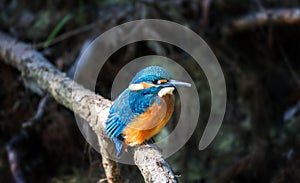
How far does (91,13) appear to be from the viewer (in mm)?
4969

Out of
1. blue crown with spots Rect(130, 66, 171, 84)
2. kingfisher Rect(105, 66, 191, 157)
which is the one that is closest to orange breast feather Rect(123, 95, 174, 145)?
kingfisher Rect(105, 66, 191, 157)

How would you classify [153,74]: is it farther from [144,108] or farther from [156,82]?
[144,108]

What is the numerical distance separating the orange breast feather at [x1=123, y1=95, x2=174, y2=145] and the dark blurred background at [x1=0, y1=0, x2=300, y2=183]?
1369mm

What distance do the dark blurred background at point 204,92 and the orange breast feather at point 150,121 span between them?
53.9 inches

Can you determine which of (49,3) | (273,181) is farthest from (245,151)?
(49,3)

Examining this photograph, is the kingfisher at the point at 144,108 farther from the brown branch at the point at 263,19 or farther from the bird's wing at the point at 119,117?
the brown branch at the point at 263,19

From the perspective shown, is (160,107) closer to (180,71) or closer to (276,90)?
(180,71)

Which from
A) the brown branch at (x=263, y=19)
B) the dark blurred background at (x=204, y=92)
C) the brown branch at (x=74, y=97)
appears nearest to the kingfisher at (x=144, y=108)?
the brown branch at (x=74, y=97)

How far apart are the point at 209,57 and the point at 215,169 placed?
3.40 ft

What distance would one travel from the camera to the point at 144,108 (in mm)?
2457

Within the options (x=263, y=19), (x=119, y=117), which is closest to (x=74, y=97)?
(x=119, y=117)

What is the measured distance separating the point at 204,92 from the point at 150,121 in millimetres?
2197

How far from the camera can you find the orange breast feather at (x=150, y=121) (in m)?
2.41

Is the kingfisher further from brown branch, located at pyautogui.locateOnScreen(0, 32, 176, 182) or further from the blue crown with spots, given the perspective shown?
brown branch, located at pyautogui.locateOnScreen(0, 32, 176, 182)
